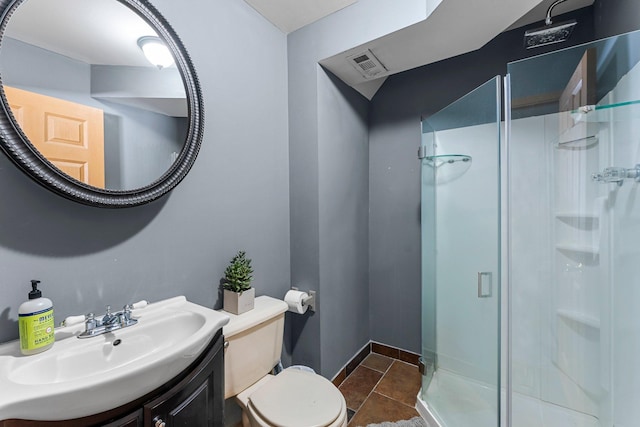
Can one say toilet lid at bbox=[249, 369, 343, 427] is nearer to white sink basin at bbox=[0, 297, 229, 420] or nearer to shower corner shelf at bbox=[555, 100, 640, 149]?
white sink basin at bbox=[0, 297, 229, 420]

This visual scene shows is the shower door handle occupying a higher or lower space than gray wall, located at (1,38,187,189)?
lower

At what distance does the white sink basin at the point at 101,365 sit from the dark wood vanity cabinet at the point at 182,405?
2cm

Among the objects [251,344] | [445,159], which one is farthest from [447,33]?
[251,344]

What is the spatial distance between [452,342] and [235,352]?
131 cm

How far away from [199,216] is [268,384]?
0.88 metres

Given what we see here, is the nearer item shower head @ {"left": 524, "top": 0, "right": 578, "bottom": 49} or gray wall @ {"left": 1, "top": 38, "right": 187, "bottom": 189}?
gray wall @ {"left": 1, "top": 38, "right": 187, "bottom": 189}

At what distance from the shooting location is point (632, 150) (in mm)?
1148

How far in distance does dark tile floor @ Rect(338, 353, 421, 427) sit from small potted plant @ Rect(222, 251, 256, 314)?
975 millimetres

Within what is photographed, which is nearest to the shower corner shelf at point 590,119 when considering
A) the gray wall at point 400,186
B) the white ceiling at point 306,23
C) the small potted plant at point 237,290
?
the white ceiling at point 306,23

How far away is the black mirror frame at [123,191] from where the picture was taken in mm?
801

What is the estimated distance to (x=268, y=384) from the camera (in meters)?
1.31

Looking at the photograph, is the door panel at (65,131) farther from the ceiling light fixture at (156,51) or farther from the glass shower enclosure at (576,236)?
the glass shower enclosure at (576,236)

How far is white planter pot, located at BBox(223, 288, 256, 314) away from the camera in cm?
134

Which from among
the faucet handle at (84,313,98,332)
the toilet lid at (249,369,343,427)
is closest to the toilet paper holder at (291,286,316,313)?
the toilet lid at (249,369,343,427)
